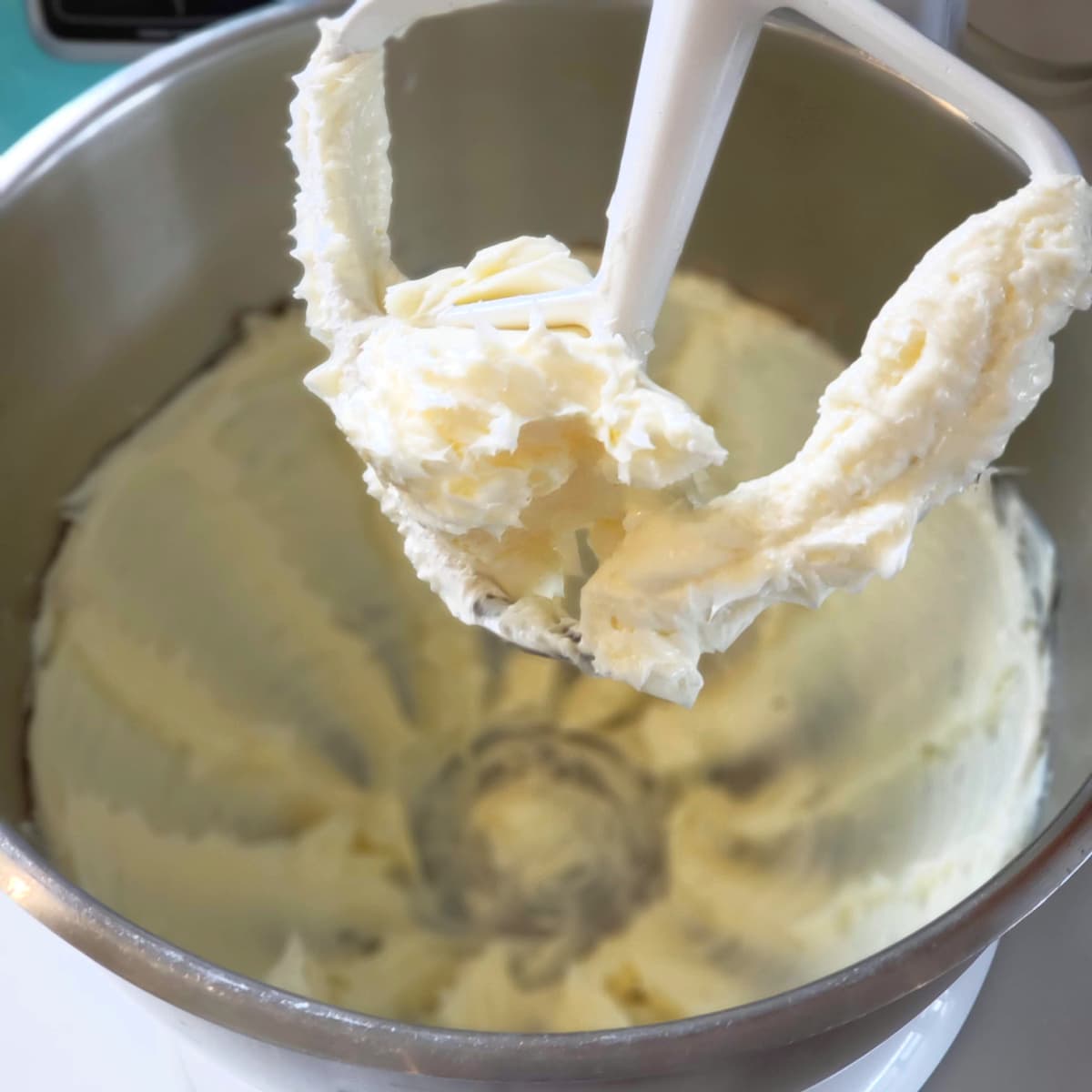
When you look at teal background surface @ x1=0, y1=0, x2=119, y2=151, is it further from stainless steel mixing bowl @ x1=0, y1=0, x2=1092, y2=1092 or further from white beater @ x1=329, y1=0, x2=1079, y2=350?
white beater @ x1=329, y1=0, x2=1079, y2=350

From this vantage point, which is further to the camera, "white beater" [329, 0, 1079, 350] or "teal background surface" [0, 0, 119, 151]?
"teal background surface" [0, 0, 119, 151]

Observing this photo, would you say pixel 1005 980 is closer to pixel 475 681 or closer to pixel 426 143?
pixel 475 681

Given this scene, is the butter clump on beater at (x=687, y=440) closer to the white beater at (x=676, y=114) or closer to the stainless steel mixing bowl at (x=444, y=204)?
the white beater at (x=676, y=114)

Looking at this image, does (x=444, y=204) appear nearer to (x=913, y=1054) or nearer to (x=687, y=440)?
(x=687, y=440)

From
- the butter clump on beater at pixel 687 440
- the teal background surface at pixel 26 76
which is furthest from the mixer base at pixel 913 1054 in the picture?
the teal background surface at pixel 26 76

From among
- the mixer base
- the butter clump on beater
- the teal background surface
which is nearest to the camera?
the butter clump on beater

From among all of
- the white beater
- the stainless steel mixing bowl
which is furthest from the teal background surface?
the white beater

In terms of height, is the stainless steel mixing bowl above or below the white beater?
below
